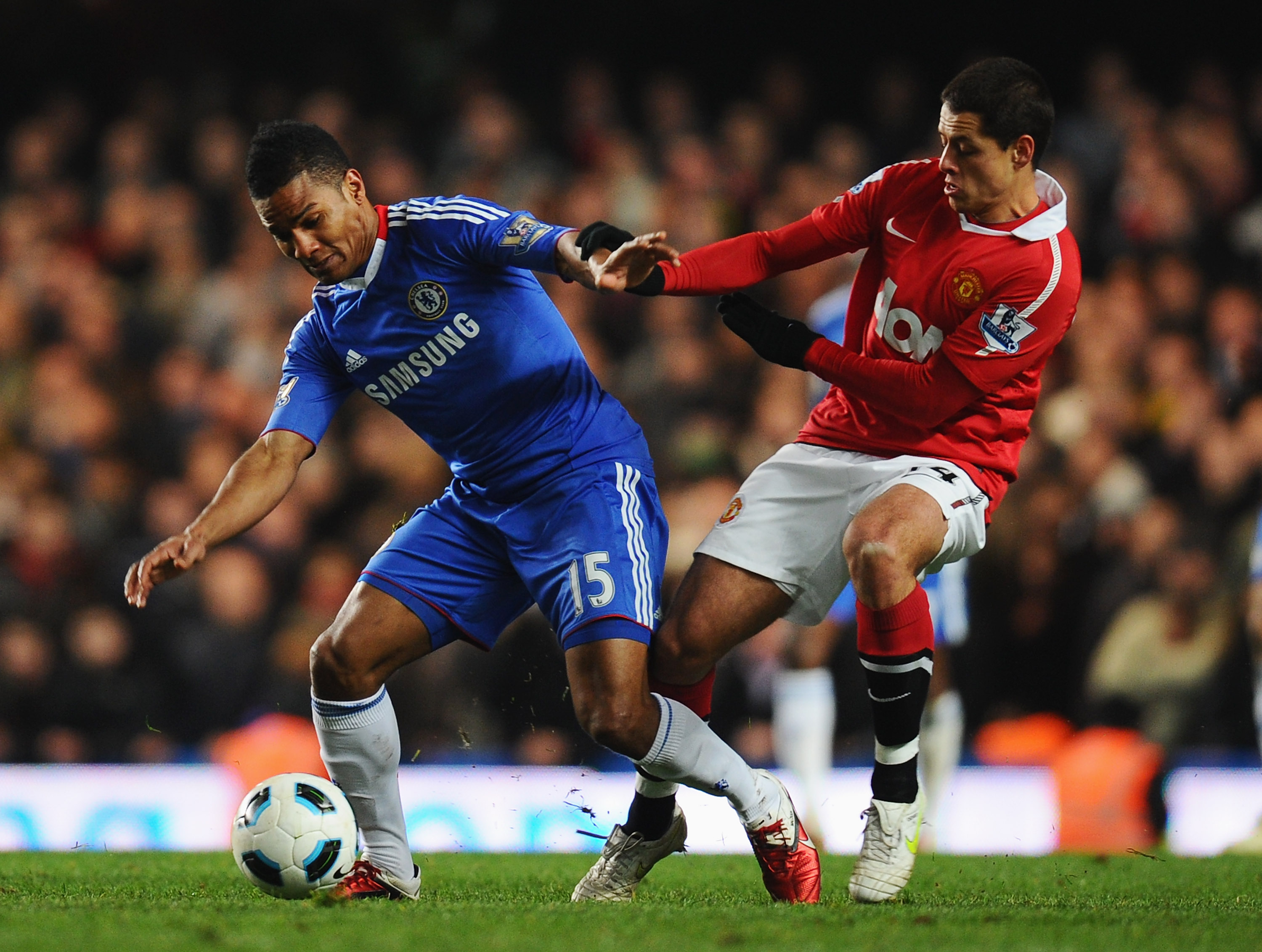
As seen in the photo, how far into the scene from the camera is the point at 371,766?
4.17 metres

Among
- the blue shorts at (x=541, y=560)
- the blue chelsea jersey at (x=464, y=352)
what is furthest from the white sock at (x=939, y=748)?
the blue chelsea jersey at (x=464, y=352)

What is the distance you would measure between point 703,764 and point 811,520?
2.60 feet

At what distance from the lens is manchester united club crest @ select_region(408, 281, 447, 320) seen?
4184 millimetres

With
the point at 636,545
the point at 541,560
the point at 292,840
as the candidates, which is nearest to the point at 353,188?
the point at 541,560

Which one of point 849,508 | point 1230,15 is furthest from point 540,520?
point 1230,15

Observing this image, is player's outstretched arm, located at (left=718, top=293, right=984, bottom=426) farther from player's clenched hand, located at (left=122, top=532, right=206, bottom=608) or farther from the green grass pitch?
player's clenched hand, located at (left=122, top=532, right=206, bottom=608)

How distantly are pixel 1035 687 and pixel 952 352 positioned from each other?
3.44 meters

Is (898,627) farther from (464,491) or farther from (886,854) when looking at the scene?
(464,491)

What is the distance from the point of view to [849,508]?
14.0 feet

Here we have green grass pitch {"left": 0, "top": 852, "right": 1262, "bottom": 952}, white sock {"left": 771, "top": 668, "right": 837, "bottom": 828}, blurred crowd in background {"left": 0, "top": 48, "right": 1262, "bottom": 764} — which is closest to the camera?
green grass pitch {"left": 0, "top": 852, "right": 1262, "bottom": 952}

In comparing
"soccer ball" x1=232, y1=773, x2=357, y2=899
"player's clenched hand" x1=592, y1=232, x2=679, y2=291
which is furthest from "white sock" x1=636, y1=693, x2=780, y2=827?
"player's clenched hand" x1=592, y1=232, x2=679, y2=291

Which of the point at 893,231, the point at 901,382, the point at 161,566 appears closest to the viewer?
the point at 161,566

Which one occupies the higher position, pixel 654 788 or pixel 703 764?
pixel 703 764

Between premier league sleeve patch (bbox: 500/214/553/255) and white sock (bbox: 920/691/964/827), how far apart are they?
333cm
